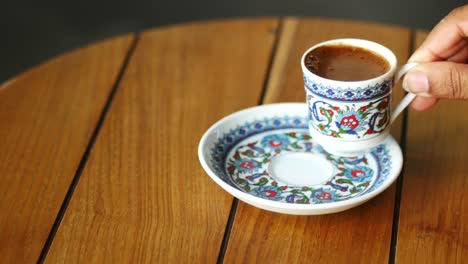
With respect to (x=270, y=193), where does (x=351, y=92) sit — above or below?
above

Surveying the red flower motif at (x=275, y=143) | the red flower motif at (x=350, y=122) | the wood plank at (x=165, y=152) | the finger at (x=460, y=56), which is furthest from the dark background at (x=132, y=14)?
the red flower motif at (x=350, y=122)

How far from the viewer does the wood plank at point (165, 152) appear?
89 centimetres

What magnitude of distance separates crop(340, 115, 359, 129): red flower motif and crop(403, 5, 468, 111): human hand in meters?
0.08

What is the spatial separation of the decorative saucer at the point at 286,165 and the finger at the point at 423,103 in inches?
4.0

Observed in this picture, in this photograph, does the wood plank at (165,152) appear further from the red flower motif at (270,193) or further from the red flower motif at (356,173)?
the red flower motif at (356,173)

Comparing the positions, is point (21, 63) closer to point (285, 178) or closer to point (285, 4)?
point (285, 4)

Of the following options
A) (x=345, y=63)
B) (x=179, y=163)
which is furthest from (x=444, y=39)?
(x=179, y=163)

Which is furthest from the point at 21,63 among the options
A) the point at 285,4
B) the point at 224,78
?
the point at 224,78

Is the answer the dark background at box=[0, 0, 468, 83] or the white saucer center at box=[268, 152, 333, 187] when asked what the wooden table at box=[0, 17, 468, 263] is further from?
the dark background at box=[0, 0, 468, 83]

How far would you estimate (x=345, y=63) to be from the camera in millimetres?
971

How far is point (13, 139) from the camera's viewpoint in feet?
3.61

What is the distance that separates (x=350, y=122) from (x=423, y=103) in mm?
197

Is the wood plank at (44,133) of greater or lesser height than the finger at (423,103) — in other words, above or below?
above

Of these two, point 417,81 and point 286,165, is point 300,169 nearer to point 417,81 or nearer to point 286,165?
point 286,165
